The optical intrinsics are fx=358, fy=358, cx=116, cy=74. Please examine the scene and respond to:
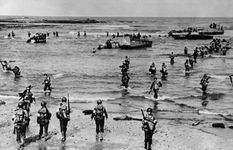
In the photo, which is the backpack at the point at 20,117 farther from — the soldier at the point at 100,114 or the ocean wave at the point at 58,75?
the ocean wave at the point at 58,75

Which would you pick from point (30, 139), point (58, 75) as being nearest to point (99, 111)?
point (30, 139)

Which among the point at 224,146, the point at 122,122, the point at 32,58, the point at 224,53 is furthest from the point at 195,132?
the point at 224,53

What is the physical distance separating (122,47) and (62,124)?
5256 centimetres

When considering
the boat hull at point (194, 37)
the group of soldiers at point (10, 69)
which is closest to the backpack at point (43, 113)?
the group of soldiers at point (10, 69)

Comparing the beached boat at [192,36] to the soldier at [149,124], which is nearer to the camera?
the soldier at [149,124]

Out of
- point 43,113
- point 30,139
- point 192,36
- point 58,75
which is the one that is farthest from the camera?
point 192,36

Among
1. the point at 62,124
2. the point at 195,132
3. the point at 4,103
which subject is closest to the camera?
the point at 62,124

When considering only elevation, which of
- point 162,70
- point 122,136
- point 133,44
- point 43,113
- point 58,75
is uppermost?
point 133,44

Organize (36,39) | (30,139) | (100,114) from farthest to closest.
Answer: (36,39) → (30,139) → (100,114)

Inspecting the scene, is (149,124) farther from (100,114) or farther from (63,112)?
(63,112)

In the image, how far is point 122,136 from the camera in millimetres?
16031

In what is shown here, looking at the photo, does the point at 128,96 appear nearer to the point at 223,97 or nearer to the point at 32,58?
the point at 223,97

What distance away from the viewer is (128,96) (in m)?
26.5

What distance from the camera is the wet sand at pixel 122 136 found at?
1466 centimetres
